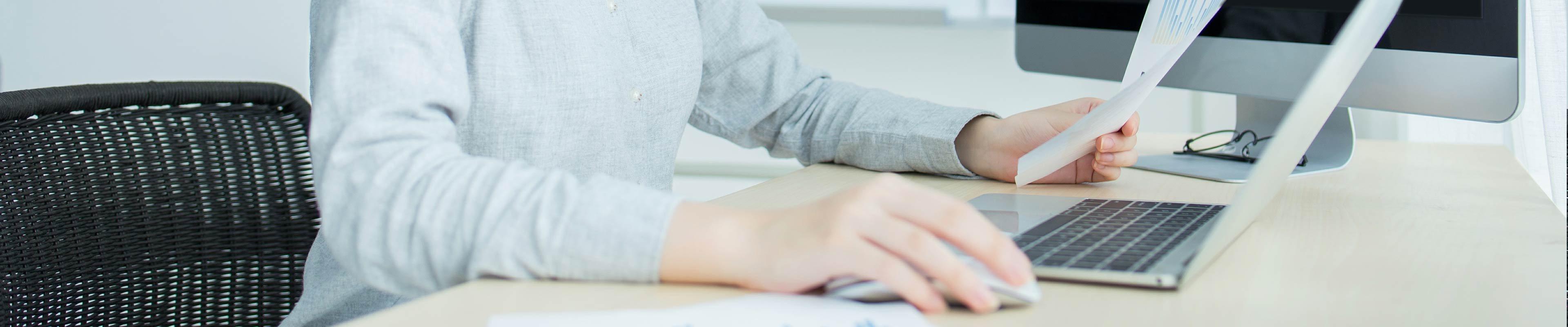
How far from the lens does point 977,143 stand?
778 millimetres

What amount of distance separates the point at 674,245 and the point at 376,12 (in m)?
0.19

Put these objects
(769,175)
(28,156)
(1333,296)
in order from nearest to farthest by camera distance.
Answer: (1333,296) < (28,156) < (769,175)

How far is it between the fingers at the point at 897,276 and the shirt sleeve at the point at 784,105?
17.3 inches

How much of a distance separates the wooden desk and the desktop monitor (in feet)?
0.24

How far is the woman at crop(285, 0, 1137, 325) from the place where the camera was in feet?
1.25

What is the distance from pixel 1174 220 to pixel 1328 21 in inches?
12.9

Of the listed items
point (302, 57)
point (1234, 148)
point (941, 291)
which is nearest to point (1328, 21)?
point (1234, 148)

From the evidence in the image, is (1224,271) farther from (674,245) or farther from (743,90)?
(743,90)

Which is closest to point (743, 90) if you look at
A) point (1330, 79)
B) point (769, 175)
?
point (1330, 79)

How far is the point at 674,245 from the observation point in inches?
16.0

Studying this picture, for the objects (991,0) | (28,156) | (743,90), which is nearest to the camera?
(28,156)

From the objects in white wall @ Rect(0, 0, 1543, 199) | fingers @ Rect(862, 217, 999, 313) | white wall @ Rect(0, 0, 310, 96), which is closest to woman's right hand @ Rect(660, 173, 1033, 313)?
fingers @ Rect(862, 217, 999, 313)

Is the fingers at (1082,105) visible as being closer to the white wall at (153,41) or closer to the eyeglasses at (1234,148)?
the eyeglasses at (1234,148)

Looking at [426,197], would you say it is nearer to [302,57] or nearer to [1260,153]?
[1260,153]
